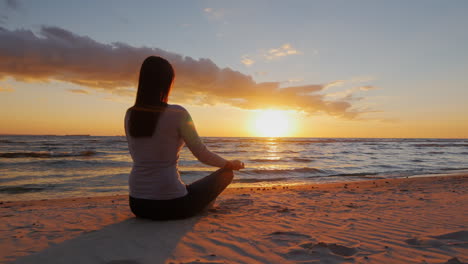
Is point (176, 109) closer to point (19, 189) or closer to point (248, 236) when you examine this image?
point (248, 236)

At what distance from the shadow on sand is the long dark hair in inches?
42.9

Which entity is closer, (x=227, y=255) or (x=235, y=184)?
(x=227, y=255)

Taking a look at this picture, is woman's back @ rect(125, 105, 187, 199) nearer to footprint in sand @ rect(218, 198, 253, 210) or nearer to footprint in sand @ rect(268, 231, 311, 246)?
footprint in sand @ rect(268, 231, 311, 246)

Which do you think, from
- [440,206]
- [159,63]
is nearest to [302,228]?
[159,63]

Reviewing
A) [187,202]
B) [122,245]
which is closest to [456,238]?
[187,202]

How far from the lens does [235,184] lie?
30.1ft

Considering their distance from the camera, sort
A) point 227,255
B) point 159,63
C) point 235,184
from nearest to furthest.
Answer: point 227,255, point 159,63, point 235,184

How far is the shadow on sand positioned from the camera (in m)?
2.43

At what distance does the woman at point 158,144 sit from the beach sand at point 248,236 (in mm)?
278

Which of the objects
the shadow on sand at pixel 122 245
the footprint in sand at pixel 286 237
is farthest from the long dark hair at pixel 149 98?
the footprint in sand at pixel 286 237

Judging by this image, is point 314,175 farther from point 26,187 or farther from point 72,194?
point 26,187

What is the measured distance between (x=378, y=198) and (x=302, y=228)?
3.04 m

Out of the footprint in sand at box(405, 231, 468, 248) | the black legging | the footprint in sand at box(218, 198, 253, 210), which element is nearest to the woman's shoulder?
the black legging

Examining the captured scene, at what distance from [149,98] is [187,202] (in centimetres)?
139
